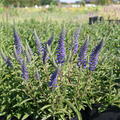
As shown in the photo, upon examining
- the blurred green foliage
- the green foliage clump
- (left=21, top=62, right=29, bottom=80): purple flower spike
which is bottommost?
the green foliage clump

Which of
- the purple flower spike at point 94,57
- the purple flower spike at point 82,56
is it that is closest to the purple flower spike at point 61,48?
the purple flower spike at point 82,56

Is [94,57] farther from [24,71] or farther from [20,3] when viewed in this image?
[20,3]

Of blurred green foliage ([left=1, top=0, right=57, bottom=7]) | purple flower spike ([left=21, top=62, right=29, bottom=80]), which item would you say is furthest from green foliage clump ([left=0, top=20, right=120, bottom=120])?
blurred green foliage ([left=1, top=0, right=57, bottom=7])

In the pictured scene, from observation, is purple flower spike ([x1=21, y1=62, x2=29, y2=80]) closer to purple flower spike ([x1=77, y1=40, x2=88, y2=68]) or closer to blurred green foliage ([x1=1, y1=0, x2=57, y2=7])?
purple flower spike ([x1=77, y1=40, x2=88, y2=68])

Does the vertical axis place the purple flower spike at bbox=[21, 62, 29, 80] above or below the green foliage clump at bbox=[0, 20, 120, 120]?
above

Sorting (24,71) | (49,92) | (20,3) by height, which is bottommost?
(49,92)

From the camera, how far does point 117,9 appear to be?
962 centimetres

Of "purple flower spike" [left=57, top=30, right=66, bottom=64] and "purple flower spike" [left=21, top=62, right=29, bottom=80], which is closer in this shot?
"purple flower spike" [left=21, top=62, right=29, bottom=80]

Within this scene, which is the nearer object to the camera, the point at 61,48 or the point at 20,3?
the point at 61,48

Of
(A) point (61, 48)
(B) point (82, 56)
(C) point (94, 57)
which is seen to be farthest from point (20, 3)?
(C) point (94, 57)

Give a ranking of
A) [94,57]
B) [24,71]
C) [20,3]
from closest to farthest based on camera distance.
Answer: [24,71] → [94,57] → [20,3]

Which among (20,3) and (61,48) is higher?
(20,3)

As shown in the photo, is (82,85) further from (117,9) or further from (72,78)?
(117,9)

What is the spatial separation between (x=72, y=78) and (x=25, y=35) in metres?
2.53
